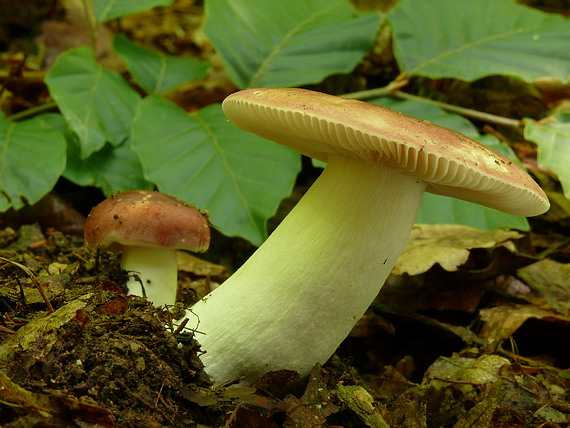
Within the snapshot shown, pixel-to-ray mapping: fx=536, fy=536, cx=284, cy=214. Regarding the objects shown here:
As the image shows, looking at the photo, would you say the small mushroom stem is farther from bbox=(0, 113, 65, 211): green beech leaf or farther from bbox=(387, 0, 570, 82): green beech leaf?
bbox=(387, 0, 570, 82): green beech leaf

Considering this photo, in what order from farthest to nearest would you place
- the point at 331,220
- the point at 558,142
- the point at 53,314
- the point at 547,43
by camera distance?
the point at 547,43 → the point at 558,142 → the point at 331,220 → the point at 53,314

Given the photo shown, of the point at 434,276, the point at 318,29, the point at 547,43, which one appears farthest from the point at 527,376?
the point at 318,29

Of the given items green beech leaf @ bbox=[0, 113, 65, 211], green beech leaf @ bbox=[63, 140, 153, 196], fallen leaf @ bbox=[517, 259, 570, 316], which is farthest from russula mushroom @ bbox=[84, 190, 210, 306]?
fallen leaf @ bbox=[517, 259, 570, 316]

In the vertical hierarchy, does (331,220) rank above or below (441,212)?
above

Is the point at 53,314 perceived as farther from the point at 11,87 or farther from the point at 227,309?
the point at 11,87

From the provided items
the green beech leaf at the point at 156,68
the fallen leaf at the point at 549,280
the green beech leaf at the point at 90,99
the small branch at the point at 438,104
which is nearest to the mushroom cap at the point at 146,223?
the green beech leaf at the point at 90,99

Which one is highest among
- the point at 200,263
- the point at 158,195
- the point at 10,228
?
the point at 158,195
